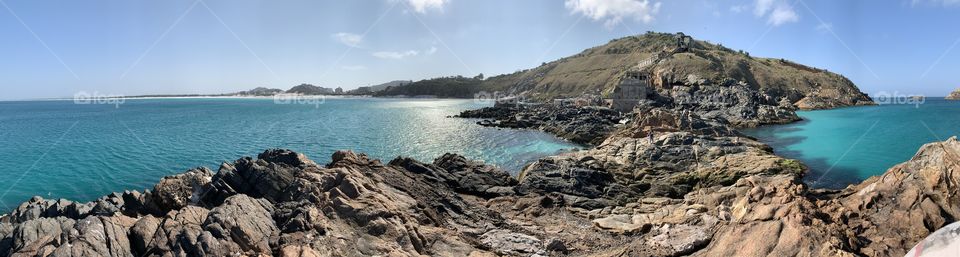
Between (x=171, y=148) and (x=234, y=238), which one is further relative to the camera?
(x=171, y=148)

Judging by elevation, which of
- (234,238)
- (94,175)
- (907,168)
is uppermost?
(907,168)

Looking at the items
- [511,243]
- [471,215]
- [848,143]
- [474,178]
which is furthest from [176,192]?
[848,143]


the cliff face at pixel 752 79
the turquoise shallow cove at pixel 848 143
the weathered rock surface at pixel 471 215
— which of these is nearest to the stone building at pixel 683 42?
the cliff face at pixel 752 79

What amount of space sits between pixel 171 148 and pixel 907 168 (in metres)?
66.4

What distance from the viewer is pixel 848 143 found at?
53969 mm

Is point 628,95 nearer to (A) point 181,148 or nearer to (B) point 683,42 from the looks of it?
(A) point 181,148

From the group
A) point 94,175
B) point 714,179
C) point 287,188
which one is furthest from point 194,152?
point 714,179

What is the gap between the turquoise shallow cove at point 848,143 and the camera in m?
38.8

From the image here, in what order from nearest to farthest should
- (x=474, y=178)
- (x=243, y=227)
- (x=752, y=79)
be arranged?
(x=243, y=227) < (x=474, y=178) < (x=752, y=79)

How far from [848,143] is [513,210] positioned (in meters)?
48.3

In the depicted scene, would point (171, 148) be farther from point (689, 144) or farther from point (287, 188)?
point (689, 144)

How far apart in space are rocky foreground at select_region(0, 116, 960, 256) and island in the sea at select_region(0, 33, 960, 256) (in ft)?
0.21

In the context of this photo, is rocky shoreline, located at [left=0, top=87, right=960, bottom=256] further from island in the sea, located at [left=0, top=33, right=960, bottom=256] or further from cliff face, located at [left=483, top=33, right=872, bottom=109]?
cliff face, located at [left=483, top=33, right=872, bottom=109]

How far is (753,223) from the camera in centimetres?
1697
